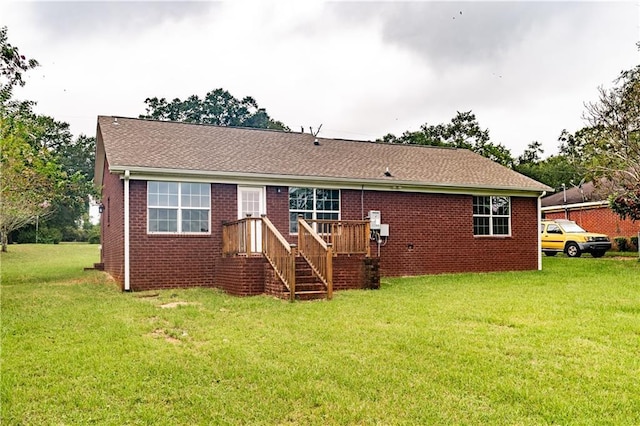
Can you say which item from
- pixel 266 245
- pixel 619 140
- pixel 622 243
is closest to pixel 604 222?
pixel 622 243

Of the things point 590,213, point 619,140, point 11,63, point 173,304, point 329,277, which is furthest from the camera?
point 590,213

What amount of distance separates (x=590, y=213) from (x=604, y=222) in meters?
1.00

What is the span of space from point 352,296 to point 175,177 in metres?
5.28

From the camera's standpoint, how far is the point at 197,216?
512 inches

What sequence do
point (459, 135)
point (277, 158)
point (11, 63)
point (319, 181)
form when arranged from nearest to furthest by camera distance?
A: point (11, 63), point (319, 181), point (277, 158), point (459, 135)

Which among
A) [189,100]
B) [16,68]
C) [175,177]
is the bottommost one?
[175,177]

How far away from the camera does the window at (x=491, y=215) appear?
645 inches

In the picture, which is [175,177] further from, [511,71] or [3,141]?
[511,71]

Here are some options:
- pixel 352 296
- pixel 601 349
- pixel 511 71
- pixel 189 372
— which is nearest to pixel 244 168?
pixel 352 296

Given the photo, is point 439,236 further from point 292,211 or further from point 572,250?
point 572,250

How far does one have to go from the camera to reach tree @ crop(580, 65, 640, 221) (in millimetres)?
17656

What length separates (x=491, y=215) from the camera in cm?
1661

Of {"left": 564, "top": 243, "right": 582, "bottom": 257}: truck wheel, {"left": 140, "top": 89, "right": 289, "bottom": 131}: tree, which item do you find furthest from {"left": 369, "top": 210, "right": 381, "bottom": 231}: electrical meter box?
{"left": 140, "top": 89, "right": 289, "bottom": 131}: tree

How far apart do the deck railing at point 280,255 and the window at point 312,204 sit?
2739mm
